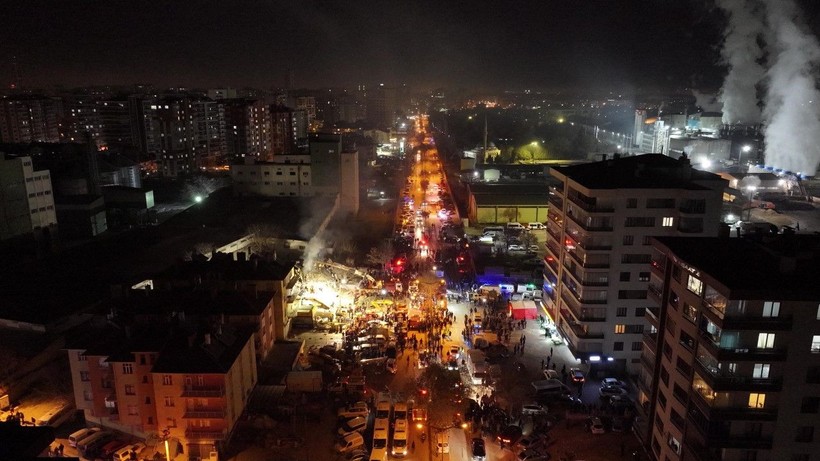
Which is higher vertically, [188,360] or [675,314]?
[675,314]

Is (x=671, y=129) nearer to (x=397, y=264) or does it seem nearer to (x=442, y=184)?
(x=442, y=184)

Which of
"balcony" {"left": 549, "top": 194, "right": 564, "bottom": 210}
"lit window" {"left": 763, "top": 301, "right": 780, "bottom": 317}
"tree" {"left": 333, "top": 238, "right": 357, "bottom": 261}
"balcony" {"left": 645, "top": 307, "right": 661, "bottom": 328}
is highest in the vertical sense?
"balcony" {"left": 549, "top": 194, "right": 564, "bottom": 210}

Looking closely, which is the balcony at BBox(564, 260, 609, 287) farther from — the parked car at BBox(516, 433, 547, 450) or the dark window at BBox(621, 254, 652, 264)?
the parked car at BBox(516, 433, 547, 450)

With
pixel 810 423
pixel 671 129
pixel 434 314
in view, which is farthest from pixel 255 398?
pixel 671 129

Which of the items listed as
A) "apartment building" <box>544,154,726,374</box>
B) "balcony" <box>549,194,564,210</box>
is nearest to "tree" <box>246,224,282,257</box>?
"balcony" <box>549,194,564,210</box>

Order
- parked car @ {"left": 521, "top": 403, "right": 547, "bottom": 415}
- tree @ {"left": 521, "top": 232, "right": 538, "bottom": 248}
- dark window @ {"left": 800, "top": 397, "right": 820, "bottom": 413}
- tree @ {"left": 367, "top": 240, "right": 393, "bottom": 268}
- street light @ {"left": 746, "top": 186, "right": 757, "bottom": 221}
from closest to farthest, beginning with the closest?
dark window @ {"left": 800, "top": 397, "right": 820, "bottom": 413}, parked car @ {"left": 521, "top": 403, "right": 547, "bottom": 415}, tree @ {"left": 367, "top": 240, "right": 393, "bottom": 268}, tree @ {"left": 521, "top": 232, "right": 538, "bottom": 248}, street light @ {"left": 746, "top": 186, "right": 757, "bottom": 221}

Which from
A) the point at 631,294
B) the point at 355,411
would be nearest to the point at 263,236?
the point at 355,411
